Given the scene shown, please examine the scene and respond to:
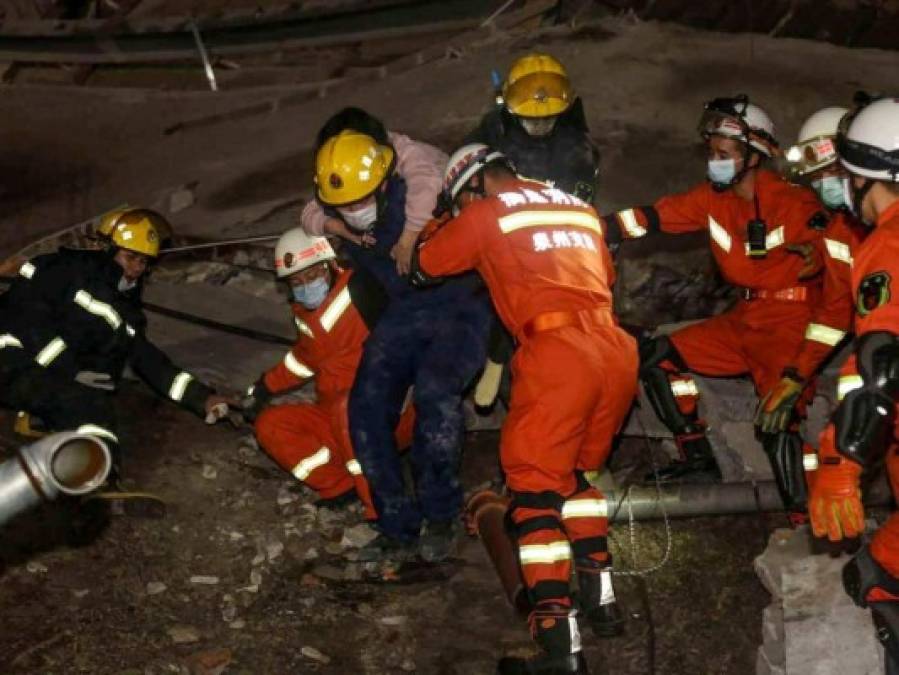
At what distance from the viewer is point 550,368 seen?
4.66 m

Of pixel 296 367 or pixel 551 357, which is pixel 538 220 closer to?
pixel 551 357

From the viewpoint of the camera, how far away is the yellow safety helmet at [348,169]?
549 cm

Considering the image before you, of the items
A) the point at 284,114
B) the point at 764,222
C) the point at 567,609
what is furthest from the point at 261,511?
the point at 284,114

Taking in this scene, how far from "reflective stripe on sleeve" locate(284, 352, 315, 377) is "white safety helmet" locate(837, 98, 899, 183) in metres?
3.02

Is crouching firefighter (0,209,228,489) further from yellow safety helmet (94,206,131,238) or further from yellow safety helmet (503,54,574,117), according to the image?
yellow safety helmet (503,54,574,117)

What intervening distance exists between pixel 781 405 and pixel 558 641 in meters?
1.66

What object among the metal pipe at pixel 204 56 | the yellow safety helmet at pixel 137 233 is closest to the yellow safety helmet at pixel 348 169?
the yellow safety helmet at pixel 137 233

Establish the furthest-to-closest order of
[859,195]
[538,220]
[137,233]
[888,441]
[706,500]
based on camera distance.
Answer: [137,233] < [706,500] < [538,220] < [888,441] < [859,195]

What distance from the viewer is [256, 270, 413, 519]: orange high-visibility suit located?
19.4ft

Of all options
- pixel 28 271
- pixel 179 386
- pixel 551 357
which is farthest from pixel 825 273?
pixel 28 271

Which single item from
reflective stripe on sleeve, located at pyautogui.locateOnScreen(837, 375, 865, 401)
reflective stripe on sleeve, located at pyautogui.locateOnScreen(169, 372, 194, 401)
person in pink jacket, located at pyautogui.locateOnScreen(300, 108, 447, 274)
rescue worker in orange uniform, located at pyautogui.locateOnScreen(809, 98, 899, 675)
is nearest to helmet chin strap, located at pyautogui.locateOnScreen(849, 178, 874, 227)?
rescue worker in orange uniform, located at pyautogui.locateOnScreen(809, 98, 899, 675)

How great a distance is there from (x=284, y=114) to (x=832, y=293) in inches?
226

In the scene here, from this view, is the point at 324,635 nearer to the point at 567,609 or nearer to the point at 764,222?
the point at 567,609

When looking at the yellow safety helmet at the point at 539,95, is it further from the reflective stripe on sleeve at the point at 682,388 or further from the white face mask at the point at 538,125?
the reflective stripe on sleeve at the point at 682,388
